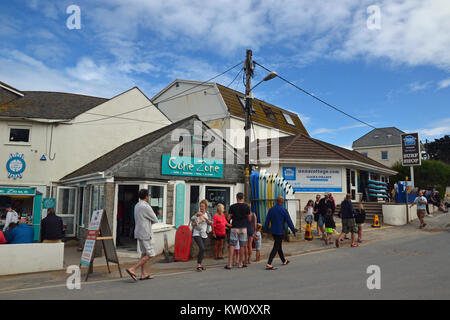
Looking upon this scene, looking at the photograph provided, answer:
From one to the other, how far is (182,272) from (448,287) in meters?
5.56

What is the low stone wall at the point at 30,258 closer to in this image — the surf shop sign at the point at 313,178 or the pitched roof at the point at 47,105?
the pitched roof at the point at 47,105

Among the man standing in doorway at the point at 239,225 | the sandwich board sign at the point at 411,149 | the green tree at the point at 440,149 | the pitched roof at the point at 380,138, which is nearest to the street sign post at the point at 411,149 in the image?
the sandwich board sign at the point at 411,149

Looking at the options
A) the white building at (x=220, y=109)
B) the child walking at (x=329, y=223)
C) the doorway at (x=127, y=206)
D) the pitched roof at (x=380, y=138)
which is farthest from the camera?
the pitched roof at (x=380, y=138)

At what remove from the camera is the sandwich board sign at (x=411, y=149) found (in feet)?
66.8

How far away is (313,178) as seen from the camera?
837 inches

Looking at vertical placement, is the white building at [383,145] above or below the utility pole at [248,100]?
above

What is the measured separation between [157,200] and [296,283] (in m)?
6.75

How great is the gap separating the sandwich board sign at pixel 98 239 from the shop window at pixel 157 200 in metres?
3.47

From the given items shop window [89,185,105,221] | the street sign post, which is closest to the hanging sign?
shop window [89,185,105,221]

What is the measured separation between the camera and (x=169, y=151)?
41.3 feet

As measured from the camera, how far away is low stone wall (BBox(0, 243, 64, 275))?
853 centimetres

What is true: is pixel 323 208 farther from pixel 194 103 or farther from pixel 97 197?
pixel 194 103
